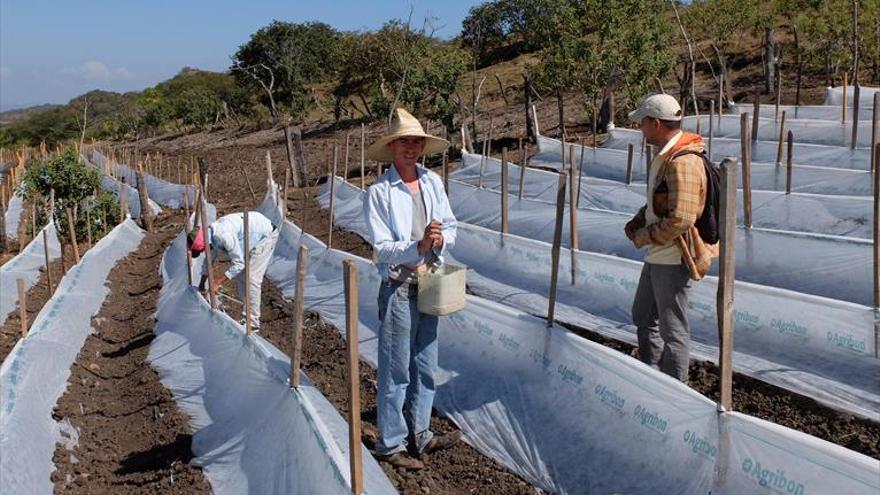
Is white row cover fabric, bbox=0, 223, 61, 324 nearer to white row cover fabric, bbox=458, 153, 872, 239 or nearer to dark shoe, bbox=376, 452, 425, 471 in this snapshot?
dark shoe, bbox=376, 452, 425, 471

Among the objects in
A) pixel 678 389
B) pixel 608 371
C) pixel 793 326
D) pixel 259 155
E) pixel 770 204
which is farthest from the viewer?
pixel 259 155

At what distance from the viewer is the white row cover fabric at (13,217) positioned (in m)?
16.3

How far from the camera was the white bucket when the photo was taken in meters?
3.30

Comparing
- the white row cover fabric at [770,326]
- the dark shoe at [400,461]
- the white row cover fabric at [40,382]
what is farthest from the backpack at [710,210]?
the white row cover fabric at [40,382]

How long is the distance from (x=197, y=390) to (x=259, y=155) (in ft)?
60.0

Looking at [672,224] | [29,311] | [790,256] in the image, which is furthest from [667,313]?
[29,311]

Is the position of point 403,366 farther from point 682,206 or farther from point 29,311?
point 29,311

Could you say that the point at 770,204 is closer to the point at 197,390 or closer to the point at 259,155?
the point at 197,390

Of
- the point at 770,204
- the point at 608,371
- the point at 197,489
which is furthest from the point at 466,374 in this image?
the point at 770,204

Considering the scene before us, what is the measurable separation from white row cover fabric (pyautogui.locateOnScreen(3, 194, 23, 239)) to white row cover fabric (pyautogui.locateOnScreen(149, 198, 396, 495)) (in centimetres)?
1152

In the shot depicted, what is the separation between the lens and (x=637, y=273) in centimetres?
565

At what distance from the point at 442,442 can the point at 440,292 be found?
873 millimetres

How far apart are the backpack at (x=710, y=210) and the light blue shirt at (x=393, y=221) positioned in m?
1.06

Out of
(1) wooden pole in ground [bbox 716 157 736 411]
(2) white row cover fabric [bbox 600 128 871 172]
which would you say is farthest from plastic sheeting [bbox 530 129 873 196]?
(1) wooden pole in ground [bbox 716 157 736 411]
